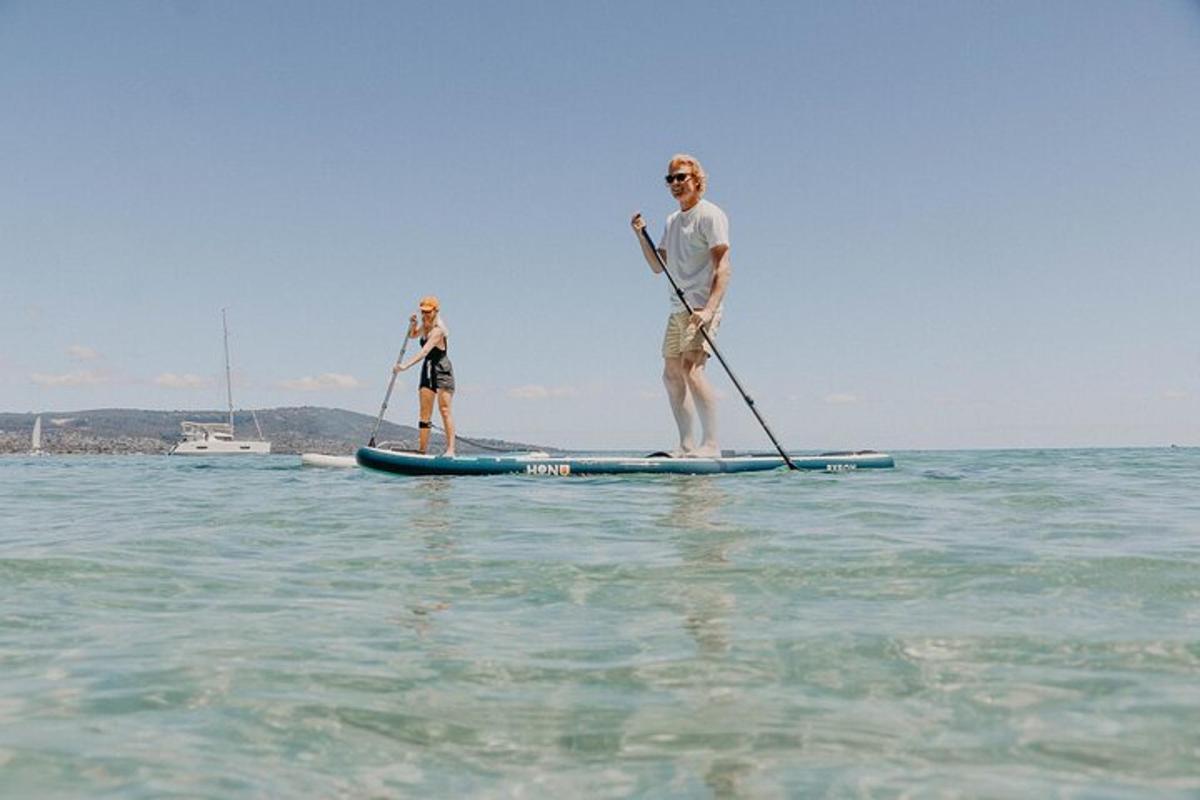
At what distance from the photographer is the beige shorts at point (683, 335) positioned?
34.9 feet

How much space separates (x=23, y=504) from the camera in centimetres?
838

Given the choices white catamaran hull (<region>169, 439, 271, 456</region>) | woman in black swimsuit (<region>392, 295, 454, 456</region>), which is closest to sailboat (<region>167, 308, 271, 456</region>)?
white catamaran hull (<region>169, 439, 271, 456</region>)

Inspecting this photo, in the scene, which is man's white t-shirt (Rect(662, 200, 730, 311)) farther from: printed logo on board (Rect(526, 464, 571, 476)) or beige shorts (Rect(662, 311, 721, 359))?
printed logo on board (Rect(526, 464, 571, 476))

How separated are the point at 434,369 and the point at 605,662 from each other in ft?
35.1

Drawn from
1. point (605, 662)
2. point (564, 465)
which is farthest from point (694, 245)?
point (605, 662)

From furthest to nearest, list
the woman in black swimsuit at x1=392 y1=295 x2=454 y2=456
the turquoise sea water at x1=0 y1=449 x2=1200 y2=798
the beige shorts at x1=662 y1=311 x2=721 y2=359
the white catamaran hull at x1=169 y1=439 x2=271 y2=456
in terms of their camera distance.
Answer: the white catamaran hull at x1=169 y1=439 x2=271 y2=456, the woman in black swimsuit at x1=392 y1=295 x2=454 y2=456, the beige shorts at x1=662 y1=311 x2=721 y2=359, the turquoise sea water at x1=0 y1=449 x2=1200 y2=798

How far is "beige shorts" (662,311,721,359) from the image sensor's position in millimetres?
10648

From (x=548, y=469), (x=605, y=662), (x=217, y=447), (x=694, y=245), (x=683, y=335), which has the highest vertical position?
(x=694, y=245)

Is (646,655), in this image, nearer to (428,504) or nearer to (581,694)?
(581,694)

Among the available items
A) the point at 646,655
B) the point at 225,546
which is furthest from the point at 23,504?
the point at 646,655

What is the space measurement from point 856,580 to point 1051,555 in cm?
127

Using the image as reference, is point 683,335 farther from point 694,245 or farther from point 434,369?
point 434,369

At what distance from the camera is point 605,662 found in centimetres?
281

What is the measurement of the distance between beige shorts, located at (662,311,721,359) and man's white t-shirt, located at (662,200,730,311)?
0.14 m
